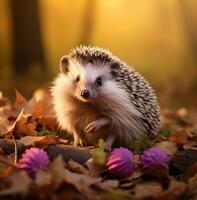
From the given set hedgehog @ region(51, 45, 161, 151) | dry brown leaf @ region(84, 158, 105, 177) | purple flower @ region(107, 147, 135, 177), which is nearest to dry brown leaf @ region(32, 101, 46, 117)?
hedgehog @ region(51, 45, 161, 151)

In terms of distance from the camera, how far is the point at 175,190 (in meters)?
3.50

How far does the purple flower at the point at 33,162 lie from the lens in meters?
3.43

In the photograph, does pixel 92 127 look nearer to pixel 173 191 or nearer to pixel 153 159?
pixel 153 159

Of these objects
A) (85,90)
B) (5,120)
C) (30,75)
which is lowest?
(30,75)

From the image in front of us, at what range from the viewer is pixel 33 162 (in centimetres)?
347

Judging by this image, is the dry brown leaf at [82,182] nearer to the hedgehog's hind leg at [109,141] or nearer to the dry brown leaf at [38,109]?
the hedgehog's hind leg at [109,141]

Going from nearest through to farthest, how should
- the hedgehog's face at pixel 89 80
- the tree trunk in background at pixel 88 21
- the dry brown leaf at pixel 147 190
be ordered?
the dry brown leaf at pixel 147 190 → the hedgehog's face at pixel 89 80 → the tree trunk in background at pixel 88 21

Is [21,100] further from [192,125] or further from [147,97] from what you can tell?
[192,125]

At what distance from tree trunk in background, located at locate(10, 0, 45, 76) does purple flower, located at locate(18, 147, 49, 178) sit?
9445 mm

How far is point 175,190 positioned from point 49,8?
1312 centimetres

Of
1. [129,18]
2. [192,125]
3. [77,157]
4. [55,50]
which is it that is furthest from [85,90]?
[129,18]

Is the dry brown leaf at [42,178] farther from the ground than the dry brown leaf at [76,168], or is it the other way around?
the dry brown leaf at [42,178]

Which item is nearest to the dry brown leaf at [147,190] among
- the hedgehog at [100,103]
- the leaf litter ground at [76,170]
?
the leaf litter ground at [76,170]

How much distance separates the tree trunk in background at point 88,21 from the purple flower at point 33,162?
42.3ft
